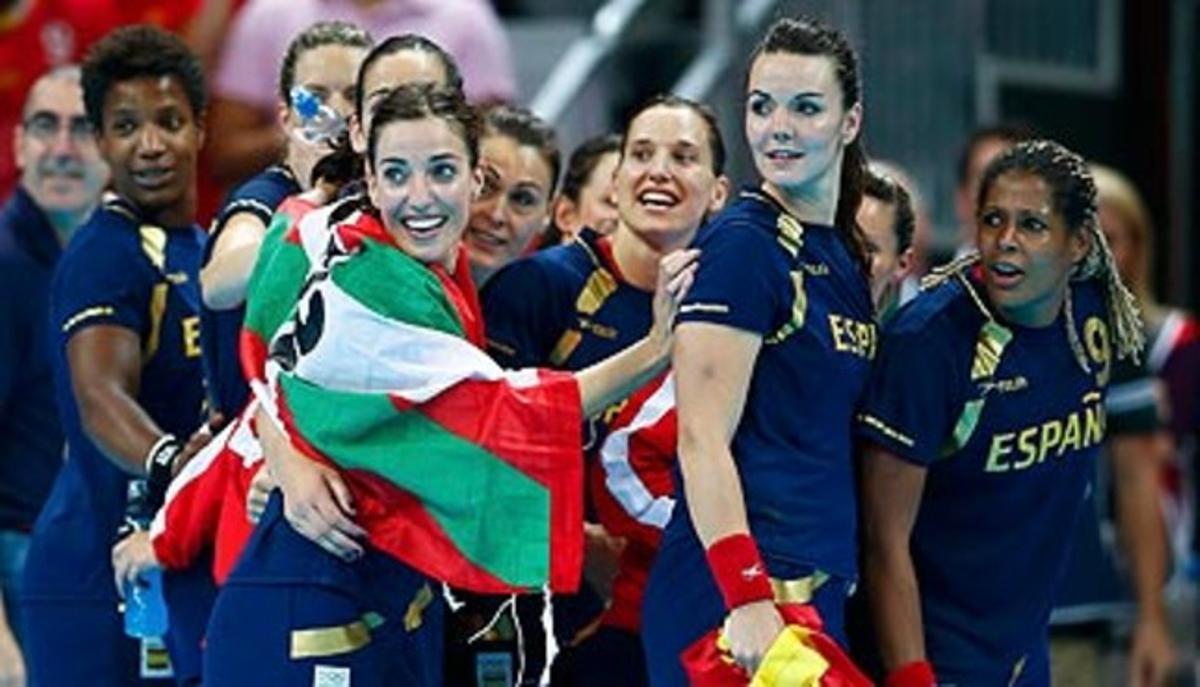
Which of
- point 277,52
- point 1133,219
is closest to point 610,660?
point 1133,219

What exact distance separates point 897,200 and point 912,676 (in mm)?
1273

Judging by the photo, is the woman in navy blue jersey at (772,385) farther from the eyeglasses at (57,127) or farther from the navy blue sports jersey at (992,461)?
the eyeglasses at (57,127)

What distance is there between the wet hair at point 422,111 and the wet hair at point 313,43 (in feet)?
2.91

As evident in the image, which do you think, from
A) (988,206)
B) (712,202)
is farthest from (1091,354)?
(712,202)

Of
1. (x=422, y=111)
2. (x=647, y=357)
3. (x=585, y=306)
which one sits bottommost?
(x=647, y=357)

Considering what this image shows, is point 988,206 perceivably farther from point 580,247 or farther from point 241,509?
point 241,509

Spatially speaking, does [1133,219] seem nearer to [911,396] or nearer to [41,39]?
[911,396]

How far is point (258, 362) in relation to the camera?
305 inches

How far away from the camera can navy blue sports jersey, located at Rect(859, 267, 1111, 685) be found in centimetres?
789

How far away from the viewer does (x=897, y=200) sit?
850 centimetres

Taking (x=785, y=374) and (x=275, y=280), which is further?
(x=275, y=280)

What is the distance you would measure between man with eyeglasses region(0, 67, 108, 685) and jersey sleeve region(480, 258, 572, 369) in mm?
1920

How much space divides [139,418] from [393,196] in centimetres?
134

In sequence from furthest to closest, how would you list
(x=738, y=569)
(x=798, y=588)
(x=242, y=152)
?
(x=242, y=152), (x=798, y=588), (x=738, y=569)
